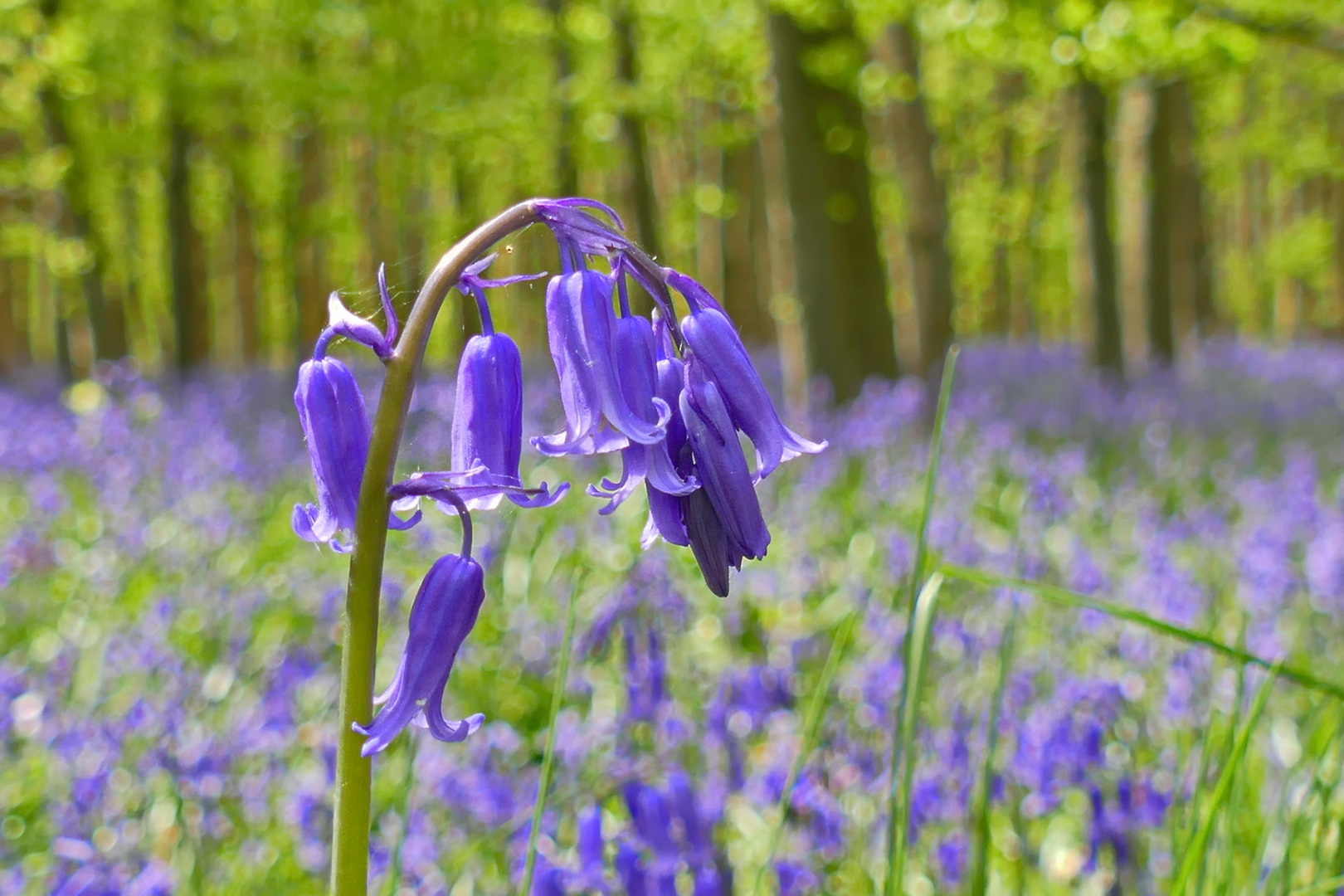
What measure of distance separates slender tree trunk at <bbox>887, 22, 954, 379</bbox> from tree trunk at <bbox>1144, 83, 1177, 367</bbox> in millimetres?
3384

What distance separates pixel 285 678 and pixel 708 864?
70.0 inches

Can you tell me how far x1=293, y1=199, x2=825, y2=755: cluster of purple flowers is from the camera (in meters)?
1.17

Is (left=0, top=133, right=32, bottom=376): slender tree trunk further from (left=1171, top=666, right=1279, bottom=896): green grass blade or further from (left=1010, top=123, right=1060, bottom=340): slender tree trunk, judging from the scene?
(left=1171, top=666, right=1279, bottom=896): green grass blade

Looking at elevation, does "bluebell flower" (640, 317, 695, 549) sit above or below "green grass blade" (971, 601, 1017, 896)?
above

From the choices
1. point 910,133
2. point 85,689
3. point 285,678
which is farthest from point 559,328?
point 910,133

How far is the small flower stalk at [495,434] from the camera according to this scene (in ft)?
3.85

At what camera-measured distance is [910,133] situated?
11.1 m

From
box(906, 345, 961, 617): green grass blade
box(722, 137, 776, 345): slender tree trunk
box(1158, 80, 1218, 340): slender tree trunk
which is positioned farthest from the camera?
box(722, 137, 776, 345): slender tree trunk

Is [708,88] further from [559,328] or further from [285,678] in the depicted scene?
[559,328]

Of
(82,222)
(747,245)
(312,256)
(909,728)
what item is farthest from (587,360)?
(312,256)

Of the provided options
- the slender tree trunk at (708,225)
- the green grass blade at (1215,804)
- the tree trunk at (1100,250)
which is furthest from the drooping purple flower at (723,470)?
the slender tree trunk at (708,225)

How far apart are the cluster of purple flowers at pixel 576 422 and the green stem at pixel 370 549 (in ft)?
0.08

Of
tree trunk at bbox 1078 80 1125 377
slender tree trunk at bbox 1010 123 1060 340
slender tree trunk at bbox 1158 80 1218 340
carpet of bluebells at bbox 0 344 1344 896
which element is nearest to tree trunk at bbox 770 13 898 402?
carpet of bluebells at bbox 0 344 1344 896

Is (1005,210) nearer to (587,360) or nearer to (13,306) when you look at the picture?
(587,360)
